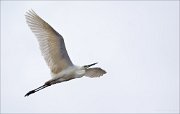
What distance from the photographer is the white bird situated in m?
21.0

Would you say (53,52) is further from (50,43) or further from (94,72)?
(94,72)

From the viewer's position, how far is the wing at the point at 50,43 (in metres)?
20.9

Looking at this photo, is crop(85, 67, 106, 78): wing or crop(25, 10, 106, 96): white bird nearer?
crop(25, 10, 106, 96): white bird

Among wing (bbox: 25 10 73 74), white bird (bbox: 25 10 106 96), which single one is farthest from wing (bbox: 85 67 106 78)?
wing (bbox: 25 10 73 74)

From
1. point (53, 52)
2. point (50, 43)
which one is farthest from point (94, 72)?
point (50, 43)

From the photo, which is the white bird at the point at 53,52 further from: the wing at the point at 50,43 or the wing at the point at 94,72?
the wing at the point at 94,72

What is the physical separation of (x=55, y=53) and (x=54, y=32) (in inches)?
35.8

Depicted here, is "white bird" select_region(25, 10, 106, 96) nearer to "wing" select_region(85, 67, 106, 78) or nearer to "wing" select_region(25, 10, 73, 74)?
"wing" select_region(25, 10, 73, 74)

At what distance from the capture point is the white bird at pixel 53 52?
2098cm

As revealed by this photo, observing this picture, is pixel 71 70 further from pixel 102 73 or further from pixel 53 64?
pixel 102 73

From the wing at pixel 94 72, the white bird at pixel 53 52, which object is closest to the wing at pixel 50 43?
the white bird at pixel 53 52

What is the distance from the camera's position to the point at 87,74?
23.6 meters

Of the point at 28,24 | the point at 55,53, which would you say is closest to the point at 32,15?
the point at 28,24

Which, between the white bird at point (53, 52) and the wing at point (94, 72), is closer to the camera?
the white bird at point (53, 52)
